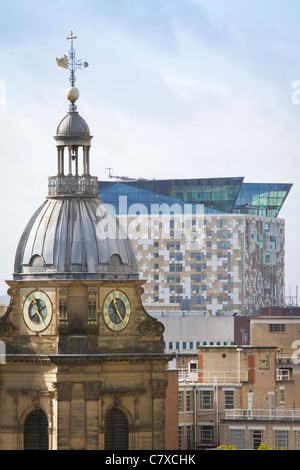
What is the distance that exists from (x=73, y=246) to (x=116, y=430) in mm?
12285

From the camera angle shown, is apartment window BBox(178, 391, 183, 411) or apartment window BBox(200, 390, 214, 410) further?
apartment window BBox(200, 390, 214, 410)

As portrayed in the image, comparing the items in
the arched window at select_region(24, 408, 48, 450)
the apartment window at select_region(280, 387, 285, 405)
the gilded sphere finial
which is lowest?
the arched window at select_region(24, 408, 48, 450)

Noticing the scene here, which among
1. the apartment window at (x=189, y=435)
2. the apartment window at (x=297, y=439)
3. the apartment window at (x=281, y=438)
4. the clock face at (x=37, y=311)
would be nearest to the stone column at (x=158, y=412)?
the clock face at (x=37, y=311)

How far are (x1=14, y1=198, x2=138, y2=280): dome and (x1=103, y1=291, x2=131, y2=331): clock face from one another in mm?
1319

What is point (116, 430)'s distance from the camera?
121m

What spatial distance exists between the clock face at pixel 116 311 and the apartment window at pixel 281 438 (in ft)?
65.7

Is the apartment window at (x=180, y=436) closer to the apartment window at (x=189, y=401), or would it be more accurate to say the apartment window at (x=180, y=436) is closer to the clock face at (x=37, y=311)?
the apartment window at (x=189, y=401)

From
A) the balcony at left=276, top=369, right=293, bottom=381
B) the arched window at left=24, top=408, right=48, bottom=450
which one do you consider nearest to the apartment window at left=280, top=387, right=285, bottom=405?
the balcony at left=276, top=369, right=293, bottom=381

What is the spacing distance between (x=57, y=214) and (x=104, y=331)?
27.9 feet

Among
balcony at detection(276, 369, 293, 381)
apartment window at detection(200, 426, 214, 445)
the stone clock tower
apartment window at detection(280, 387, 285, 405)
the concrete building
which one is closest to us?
the stone clock tower

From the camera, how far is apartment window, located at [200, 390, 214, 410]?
146250mm

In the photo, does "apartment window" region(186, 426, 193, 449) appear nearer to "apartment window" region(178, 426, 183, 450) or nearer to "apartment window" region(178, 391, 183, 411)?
"apartment window" region(178, 426, 183, 450)

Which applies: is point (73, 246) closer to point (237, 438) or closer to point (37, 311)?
point (37, 311)

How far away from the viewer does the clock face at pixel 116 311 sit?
121188 mm
